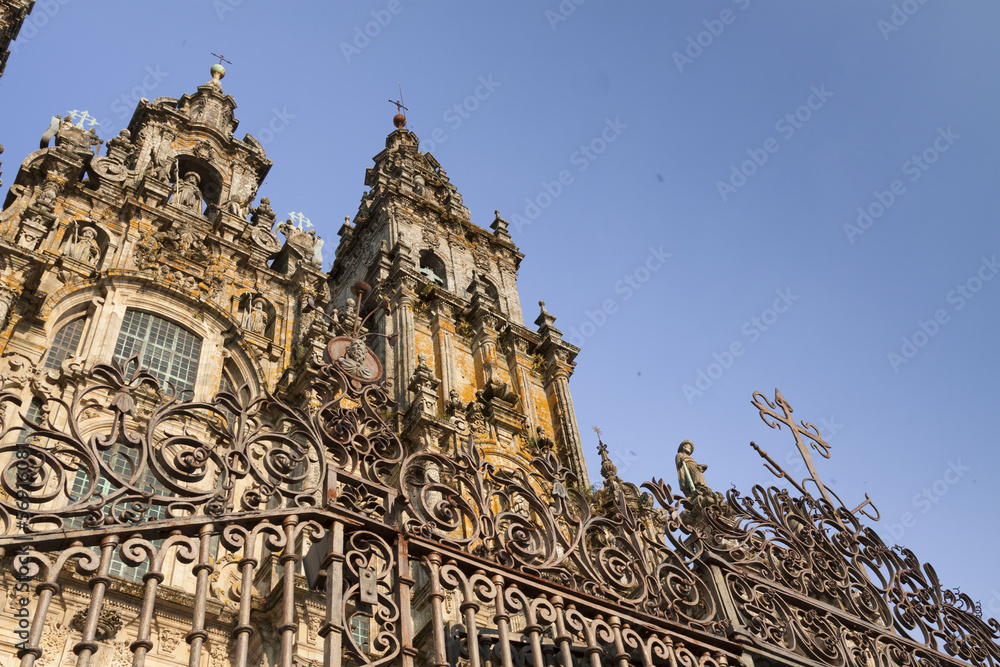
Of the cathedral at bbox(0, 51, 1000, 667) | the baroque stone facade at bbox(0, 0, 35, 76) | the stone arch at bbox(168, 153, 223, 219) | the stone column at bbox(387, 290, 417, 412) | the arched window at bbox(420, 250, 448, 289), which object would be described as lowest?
the cathedral at bbox(0, 51, 1000, 667)

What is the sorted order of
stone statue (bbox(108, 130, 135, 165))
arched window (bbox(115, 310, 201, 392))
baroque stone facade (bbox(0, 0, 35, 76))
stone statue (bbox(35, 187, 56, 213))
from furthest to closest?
baroque stone facade (bbox(0, 0, 35, 76)), stone statue (bbox(108, 130, 135, 165)), stone statue (bbox(35, 187, 56, 213)), arched window (bbox(115, 310, 201, 392))

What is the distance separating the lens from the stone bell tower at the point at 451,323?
22.5m

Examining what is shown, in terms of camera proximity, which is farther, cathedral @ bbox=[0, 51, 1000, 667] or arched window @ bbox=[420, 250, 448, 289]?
arched window @ bbox=[420, 250, 448, 289]

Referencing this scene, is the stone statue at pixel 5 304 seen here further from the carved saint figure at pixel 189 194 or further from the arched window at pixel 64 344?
the carved saint figure at pixel 189 194

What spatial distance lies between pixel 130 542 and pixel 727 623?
17.2ft

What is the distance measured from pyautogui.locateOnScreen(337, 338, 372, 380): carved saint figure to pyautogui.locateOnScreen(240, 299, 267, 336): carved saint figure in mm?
10637

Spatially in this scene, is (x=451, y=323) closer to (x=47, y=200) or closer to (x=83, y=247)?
(x=83, y=247)

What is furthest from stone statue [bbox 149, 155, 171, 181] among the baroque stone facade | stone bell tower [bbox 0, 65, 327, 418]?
the baroque stone facade

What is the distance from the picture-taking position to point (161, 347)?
16.9 metres

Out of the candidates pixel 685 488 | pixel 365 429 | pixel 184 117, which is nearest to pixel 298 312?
pixel 184 117

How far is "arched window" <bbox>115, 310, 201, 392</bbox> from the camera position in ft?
53.8

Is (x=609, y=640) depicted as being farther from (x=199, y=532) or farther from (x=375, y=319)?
(x=375, y=319)

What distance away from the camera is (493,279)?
31234mm

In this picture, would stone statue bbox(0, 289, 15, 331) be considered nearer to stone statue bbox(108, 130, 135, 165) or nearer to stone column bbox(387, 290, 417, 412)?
stone statue bbox(108, 130, 135, 165)
